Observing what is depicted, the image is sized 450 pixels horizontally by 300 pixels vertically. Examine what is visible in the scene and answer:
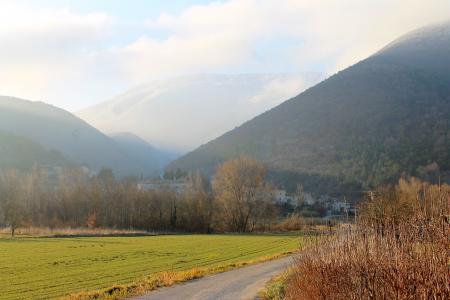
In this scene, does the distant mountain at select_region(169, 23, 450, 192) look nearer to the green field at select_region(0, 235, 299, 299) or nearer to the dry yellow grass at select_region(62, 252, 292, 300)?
the green field at select_region(0, 235, 299, 299)

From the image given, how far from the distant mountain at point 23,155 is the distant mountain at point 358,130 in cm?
4321

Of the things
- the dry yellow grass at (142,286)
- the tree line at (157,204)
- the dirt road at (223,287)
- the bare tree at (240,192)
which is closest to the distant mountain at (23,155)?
the tree line at (157,204)

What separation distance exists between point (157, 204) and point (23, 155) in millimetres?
83015

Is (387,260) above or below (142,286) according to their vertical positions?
above

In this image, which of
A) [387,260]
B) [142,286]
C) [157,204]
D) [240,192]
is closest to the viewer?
[387,260]

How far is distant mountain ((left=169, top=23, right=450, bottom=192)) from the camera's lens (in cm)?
11788

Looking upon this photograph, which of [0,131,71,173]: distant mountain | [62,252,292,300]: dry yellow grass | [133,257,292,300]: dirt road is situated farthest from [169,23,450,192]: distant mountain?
[62,252,292,300]: dry yellow grass

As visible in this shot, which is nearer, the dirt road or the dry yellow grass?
the dry yellow grass

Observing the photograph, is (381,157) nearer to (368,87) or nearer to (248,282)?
(368,87)

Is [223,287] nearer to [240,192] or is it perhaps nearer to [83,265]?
[83,265]

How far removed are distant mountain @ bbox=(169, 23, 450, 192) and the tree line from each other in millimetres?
27106

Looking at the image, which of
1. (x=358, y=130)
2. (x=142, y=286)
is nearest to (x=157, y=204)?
(x=358, y=130)

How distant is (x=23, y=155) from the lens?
16800 centimetres

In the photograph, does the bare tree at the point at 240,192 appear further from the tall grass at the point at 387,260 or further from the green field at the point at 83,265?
the tall grass at the point at 387,260
